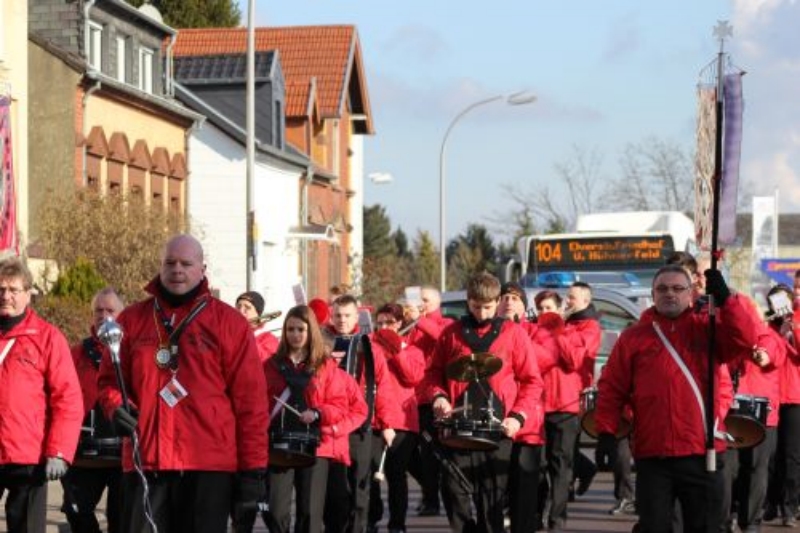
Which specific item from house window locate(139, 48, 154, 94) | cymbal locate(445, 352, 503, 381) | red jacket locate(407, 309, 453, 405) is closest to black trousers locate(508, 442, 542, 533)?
cymbal locate(445, 352, 503, 381)

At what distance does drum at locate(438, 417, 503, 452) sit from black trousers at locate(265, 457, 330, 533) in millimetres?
803

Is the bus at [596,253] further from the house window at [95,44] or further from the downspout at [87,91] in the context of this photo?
the house window at [95,44]

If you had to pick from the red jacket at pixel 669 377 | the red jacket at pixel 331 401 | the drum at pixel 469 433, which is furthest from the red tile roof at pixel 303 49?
the red jacket at pixel 669 377

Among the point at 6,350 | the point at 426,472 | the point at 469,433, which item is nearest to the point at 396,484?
the point at 426,472

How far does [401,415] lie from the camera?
15195 mm

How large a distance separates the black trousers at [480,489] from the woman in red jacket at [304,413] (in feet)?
2.49

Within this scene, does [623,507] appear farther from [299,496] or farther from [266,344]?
[299,496]

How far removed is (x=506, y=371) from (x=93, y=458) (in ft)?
8.54

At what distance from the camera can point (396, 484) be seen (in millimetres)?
15117

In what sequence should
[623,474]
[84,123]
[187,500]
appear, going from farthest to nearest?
1. [84,123]
2. [623,474]
3. [187,500]

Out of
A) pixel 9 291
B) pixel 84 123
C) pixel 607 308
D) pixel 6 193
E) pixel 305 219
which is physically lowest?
pixel 607 308

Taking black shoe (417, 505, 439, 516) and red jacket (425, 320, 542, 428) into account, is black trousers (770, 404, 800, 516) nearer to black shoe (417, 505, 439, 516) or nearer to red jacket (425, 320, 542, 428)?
black shoe (417, 505, 439, 516)

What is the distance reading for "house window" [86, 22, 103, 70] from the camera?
3566cm

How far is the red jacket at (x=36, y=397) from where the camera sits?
9.95 m
